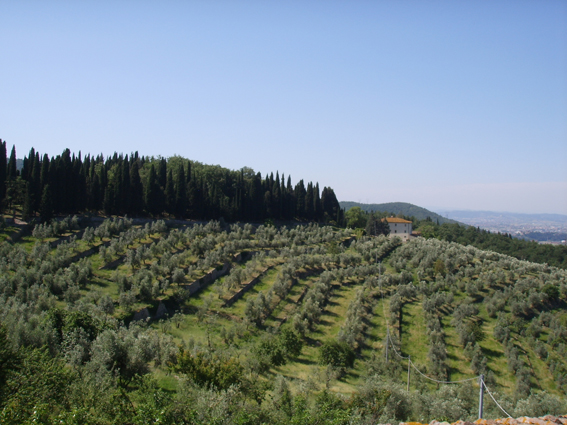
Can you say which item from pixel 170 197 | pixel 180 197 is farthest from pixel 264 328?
pixel 170 197

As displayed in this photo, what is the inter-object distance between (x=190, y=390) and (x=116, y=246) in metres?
26.3

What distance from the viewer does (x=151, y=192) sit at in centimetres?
5669

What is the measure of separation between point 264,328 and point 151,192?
109 ft

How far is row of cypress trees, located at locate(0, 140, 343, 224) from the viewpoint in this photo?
46816mm

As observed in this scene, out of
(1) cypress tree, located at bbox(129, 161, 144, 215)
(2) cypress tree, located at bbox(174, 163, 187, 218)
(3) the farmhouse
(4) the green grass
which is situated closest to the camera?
(4) the green grass

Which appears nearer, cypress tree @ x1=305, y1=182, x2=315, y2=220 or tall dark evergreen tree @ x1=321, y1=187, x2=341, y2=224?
cypress tree @ x1=305, y1=182, x2=315, y2=220

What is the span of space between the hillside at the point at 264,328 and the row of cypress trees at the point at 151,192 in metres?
6.56

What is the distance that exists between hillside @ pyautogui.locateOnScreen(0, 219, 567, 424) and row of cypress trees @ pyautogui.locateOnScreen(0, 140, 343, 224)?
21.5 feet

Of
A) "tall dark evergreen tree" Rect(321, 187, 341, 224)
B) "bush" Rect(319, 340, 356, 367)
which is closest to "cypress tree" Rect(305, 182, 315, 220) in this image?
"tall dark evergreen tree" Rect(321, 187, 341, 224)

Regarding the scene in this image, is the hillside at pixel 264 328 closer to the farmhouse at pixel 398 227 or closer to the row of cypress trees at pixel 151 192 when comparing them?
the row of cypress trees at pixel 151 192

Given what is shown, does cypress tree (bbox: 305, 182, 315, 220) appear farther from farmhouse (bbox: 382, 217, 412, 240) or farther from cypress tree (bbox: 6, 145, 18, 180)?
cypress tree (bbox: 6, 145, 18, 180)

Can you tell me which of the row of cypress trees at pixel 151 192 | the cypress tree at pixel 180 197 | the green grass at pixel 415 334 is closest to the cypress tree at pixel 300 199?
the row of cypress trees at pixel 151 192

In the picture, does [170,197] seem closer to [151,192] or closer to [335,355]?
[151,192]

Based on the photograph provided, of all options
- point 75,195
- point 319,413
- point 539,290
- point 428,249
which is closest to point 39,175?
point 75,195
